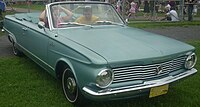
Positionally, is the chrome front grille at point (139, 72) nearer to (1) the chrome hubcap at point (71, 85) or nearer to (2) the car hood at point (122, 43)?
(2) the car hood at point (122, 43)

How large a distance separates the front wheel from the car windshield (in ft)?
3.36

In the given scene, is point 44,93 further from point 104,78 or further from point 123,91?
point 123,91

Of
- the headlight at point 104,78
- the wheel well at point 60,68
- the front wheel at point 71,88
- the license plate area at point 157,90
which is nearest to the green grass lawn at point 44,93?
the front wheel at point 71,88

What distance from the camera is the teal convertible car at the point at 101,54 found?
3.46 meters

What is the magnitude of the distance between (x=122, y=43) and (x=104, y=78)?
782mm

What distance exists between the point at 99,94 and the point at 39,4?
51.8 ft

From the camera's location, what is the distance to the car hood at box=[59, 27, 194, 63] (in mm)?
3604

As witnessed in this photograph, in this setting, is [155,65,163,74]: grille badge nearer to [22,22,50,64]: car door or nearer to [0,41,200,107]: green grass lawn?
[0,41,200,107]: green grass lawn

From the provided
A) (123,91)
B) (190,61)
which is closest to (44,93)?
(123,91)

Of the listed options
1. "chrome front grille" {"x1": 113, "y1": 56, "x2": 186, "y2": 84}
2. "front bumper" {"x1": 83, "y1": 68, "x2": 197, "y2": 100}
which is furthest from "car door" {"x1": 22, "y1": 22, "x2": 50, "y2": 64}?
"chrome front grille" {"x1": 113, "y1": 56, "x2": 186, "y2": 84}

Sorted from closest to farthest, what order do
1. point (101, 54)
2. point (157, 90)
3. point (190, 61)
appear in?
point (101, 54) → point (157, 90) → point (190, 61)

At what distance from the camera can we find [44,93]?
4.64 metres

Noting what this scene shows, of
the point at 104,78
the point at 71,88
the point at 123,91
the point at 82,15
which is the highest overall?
the point at 82,15

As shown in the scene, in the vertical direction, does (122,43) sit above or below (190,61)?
above
